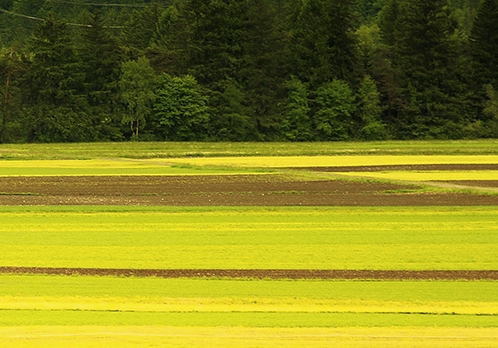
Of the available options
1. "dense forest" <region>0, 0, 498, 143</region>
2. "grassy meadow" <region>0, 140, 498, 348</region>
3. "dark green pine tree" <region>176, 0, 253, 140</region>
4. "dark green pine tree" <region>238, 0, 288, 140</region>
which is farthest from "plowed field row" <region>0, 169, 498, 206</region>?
"dark green pine tree" <region>238, 0, 288, 140</region>

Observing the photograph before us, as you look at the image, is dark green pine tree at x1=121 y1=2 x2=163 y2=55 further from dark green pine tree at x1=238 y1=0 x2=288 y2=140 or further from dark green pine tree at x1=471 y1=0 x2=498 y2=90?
dark green pine tree at x1=471 y1=0 x2=498 y2=90

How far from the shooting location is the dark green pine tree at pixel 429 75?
268 feet

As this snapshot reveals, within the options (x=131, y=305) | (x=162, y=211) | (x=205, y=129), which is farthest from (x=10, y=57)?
(x=131, y=305)

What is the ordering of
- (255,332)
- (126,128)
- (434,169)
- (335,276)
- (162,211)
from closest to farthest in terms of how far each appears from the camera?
(255,332) < (335,276) < (162,211) < (434,169) < (126,128)

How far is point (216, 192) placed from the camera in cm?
3975

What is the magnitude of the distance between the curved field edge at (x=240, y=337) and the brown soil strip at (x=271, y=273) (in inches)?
180

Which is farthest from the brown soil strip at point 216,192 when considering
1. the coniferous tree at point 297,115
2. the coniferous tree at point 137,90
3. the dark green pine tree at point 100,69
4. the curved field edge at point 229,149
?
the dark green pine tree at point 100,69

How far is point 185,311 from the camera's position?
19641mm

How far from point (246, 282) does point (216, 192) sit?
57.6 ft

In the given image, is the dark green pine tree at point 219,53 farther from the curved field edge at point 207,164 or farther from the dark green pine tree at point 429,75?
the curved field edge at point 207,164

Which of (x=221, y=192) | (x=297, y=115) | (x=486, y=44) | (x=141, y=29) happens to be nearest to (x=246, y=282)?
(x=221, y=192)

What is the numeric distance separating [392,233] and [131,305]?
447 inches

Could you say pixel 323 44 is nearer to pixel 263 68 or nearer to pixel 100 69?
pixel 263 68

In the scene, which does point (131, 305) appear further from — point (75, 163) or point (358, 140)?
point (358, 140)
